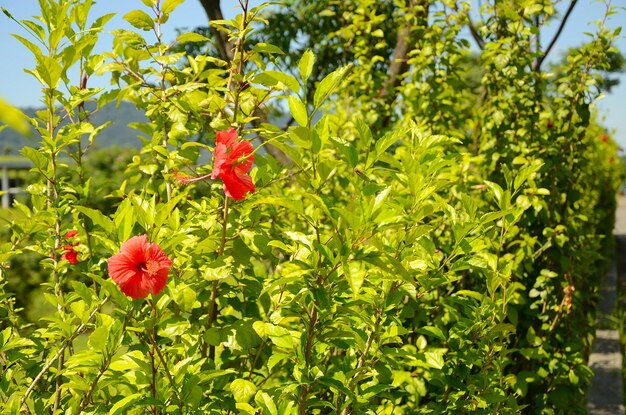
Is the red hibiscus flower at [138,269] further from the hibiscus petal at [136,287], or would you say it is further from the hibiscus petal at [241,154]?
the hibiscus petal at [241,154]

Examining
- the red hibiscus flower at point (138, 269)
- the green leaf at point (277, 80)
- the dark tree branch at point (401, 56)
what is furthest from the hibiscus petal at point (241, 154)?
the dark tree branch at point (401, 56)

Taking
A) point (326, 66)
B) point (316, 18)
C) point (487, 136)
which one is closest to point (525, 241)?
point (487, 136)

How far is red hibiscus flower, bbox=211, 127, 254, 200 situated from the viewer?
1.49 meters

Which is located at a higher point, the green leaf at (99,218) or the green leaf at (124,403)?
the green leaf at (99,218)

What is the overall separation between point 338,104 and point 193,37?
8.91 ft

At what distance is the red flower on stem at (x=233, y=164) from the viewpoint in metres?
1.49

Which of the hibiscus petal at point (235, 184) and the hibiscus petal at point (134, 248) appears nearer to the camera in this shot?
the hibiscus petal at point (134, 248)

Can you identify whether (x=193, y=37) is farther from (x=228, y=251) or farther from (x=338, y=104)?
(x=338, y=104)

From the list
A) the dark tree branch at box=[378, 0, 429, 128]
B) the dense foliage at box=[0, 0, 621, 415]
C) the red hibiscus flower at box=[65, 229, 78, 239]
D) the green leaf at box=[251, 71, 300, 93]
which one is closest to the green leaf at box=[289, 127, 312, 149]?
the dense foliage at box=[0, 0, 621, 415]

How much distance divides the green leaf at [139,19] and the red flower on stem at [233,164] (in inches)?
23.2

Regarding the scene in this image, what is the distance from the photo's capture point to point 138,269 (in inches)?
52.2

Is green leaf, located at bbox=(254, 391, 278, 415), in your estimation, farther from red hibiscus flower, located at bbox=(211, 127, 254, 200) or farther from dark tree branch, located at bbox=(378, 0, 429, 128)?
dark tree branch, located at bbox=(378, 0, 429, 128)

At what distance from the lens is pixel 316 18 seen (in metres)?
7.51

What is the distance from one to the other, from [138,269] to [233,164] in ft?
1.11
